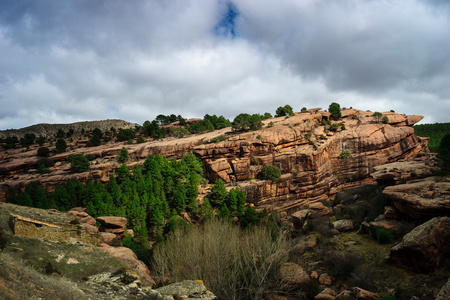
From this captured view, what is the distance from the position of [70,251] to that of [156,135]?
61.7m

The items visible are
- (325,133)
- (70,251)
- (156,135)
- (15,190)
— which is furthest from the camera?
(156,135)

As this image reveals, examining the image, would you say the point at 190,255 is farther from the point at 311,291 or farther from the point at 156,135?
the point at 156,135

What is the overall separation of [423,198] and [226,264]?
18650 mm

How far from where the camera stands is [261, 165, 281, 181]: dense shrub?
5088cm

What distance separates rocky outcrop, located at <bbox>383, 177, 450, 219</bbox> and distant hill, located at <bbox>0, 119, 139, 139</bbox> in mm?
120733

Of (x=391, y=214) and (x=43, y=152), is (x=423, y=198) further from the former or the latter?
(x=43, y=152)

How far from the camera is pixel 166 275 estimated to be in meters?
23.3

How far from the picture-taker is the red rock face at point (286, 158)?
50.3m

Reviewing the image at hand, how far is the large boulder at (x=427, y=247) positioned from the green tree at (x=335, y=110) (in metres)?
53.3

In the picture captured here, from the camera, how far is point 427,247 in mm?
16375

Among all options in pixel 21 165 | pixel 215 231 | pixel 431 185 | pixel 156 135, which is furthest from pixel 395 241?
pixel 21 165

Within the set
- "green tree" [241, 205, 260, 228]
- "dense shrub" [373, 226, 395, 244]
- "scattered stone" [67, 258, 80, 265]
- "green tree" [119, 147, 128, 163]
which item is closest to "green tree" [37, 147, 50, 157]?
"green tree" [119, 147, 128, 163]

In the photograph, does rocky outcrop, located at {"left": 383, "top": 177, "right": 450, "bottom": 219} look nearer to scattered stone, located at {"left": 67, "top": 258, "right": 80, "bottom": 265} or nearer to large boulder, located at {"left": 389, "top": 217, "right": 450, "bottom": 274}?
large boulder, located at {"left": 389, "top": 217, "right": 450, "bottom": 274}

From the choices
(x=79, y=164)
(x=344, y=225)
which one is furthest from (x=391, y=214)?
(x=79, y=164)
